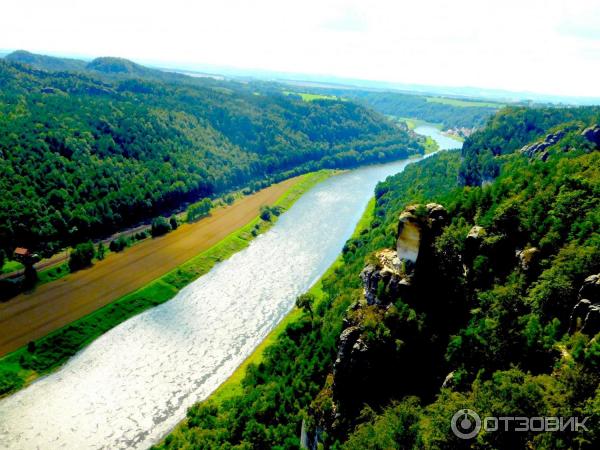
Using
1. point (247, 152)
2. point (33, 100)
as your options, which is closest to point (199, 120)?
point (247, 152)

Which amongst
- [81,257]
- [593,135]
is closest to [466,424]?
[81,257]

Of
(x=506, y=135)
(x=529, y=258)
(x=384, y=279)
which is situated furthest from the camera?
(x=506, y=135)

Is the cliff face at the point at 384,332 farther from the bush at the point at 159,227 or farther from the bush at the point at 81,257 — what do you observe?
the bush at the point at 159,227

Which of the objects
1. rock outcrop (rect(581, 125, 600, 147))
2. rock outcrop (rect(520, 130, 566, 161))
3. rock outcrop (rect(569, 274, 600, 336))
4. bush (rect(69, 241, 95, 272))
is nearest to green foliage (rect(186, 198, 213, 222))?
bush (rect(69, 241, 95, 272))

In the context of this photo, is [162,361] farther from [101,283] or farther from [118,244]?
[118,244]

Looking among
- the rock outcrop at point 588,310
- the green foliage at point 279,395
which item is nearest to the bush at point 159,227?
the green foliage at point 279,395

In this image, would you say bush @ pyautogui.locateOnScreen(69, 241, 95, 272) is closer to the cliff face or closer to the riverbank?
the riverbank

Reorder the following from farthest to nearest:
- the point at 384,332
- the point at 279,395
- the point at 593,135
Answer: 1. the point at 593,135
2. the point at 279,395
3. the point at 384,332
